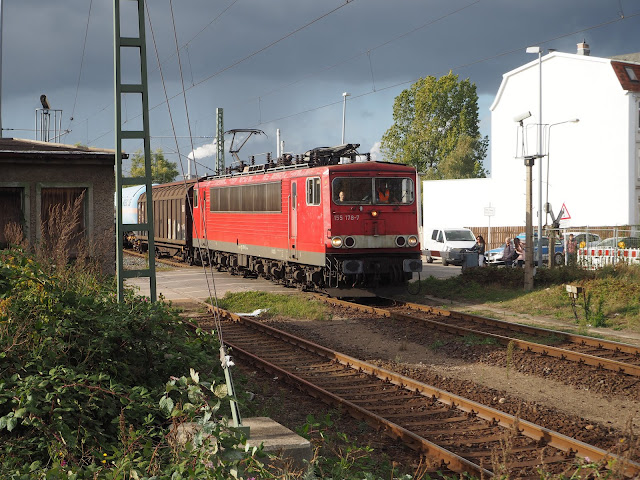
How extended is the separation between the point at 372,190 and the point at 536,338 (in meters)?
6.35

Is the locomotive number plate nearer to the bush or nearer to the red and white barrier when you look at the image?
the red and white barrier

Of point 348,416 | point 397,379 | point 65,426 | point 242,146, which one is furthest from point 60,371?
point 242,146

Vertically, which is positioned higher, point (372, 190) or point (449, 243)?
point (372, 190)

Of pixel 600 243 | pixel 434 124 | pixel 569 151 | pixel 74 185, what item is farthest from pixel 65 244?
pixel 434 124

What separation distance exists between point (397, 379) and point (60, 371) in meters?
5.12

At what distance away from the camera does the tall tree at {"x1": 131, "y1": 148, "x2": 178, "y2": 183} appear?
280ft

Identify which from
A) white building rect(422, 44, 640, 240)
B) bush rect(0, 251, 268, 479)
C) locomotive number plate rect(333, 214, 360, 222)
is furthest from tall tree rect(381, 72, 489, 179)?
bush rect(0, 251, 268, 479)

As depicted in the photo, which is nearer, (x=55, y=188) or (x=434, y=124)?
(x=55, y=188)

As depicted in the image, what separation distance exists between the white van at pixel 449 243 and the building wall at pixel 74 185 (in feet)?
70.2

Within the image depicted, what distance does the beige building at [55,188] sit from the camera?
49.7ft

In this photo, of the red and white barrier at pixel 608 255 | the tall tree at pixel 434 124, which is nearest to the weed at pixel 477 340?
the red and white barrier at pixel 608 255

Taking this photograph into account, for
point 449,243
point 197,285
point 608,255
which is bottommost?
point 197,285

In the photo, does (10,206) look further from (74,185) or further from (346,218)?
(346,218)

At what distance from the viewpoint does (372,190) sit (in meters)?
18.6
